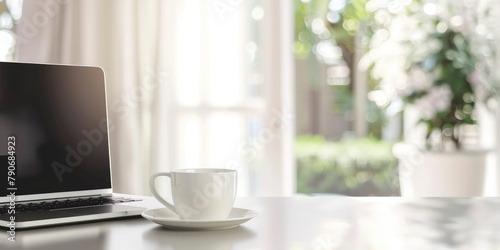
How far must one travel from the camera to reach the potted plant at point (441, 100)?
3.22 m

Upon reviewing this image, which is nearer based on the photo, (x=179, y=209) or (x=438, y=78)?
(x=179, y=209)

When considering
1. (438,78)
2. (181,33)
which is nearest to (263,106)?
(181,33)

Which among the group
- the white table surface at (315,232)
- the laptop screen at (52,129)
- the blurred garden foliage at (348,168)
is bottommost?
the blurred garden foliage at (348,168)

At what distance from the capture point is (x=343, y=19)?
577 cm

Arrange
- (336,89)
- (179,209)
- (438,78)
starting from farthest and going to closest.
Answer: (336,89), (438,78), (179,209)

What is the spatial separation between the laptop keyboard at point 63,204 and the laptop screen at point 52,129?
5 centimetres

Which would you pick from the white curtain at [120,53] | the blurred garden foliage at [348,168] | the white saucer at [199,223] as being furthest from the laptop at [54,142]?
the blurred garden foliage at [348,168]

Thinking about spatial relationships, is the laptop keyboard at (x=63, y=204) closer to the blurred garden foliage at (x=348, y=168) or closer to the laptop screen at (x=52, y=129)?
the laptop screen at (x=52, y=129)

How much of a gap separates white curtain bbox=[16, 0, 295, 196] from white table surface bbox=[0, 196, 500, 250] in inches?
72.1

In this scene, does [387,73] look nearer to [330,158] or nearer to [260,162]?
[260,162]

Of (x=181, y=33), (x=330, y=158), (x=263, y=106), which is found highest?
(x=181, y=33)

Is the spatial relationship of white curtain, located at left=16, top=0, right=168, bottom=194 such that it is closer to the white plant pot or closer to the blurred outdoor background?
the blurred outdoor background

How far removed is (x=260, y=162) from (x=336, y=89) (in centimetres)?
310

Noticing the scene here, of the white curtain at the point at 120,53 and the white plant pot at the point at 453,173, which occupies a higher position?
the white curtain at the point at 120,53
